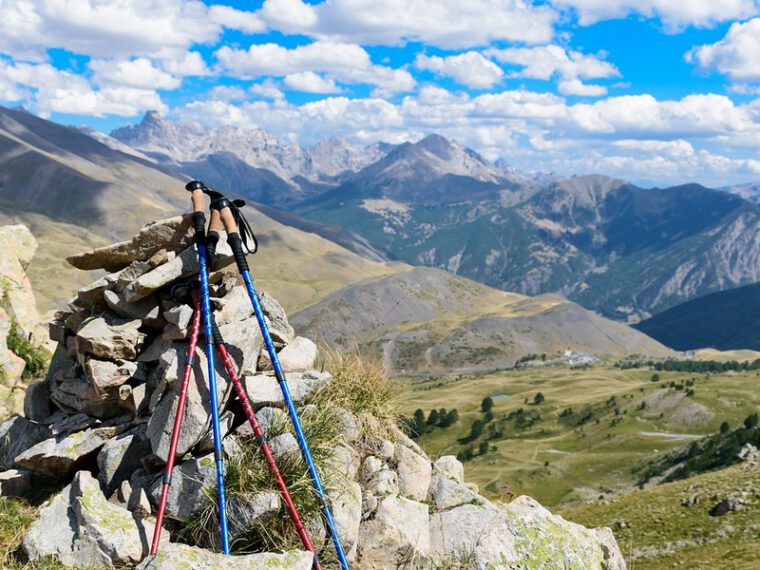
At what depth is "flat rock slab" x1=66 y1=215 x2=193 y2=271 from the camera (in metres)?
13.0

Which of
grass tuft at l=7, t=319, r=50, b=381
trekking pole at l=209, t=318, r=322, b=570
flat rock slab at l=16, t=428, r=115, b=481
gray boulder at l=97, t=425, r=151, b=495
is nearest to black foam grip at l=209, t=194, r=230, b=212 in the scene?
trekking pole at l=209, t=318, r=322, b=570

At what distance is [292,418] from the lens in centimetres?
1031

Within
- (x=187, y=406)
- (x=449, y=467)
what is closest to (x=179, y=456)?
(x=187, y=406)

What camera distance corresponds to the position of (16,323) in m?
19.9

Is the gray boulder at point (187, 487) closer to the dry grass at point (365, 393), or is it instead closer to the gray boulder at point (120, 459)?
the gray boulder at point (120, 459)

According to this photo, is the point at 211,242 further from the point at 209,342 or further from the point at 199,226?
the point at 209,342

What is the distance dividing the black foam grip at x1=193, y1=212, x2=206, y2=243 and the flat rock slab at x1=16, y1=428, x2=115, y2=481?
13.6 ft

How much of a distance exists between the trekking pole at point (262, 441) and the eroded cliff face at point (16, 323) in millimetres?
9809

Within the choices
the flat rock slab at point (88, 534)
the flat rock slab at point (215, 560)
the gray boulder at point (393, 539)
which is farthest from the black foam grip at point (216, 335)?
the gray boulder at point (393, 539)

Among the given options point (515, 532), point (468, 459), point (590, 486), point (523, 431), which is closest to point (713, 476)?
point (515, 532)

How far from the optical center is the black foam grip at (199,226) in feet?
39.4

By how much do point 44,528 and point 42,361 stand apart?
11.4 metres

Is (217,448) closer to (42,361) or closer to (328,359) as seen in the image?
(328,359)

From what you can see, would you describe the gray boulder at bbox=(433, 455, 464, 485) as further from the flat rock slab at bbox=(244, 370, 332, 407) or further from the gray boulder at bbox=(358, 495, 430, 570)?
the flat rock slab at bbox=(244, 370, 332, 407)
